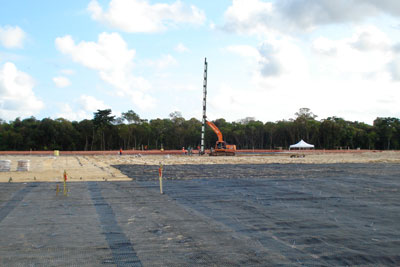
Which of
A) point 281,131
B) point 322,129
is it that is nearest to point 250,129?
point 281,131

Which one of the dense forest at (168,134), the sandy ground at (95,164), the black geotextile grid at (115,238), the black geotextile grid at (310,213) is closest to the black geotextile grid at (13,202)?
the black geotextile grid at (115,238)

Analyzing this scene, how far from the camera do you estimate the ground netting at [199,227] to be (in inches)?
241

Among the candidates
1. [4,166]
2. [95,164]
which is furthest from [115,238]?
[95,164]

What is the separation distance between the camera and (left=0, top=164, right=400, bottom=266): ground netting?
613 centimetres

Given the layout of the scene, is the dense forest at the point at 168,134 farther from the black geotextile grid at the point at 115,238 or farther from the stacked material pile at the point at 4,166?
the black geotextile grid at the point at 115,238

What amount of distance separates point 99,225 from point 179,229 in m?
1.97

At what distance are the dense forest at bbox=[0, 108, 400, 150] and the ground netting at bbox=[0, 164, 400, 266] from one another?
75.7 meters

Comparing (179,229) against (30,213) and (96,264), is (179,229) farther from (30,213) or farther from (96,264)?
(30,213)

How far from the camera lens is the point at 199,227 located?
8289mm

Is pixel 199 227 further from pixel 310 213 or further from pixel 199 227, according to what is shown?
pixel 310 213

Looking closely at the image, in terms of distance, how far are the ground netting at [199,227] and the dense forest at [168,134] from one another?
248ft

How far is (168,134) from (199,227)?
94166 millimetres

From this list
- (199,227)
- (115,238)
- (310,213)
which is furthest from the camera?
(310,213)

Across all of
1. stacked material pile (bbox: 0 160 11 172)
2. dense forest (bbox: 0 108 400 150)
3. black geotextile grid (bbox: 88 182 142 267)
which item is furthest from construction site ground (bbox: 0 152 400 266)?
dense forest (bbox: 0 108 400 150)
